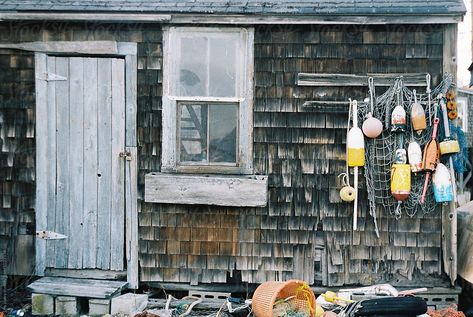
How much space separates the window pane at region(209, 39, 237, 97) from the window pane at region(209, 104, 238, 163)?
168 millimetres

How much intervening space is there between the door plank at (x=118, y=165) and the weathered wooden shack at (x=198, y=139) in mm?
12

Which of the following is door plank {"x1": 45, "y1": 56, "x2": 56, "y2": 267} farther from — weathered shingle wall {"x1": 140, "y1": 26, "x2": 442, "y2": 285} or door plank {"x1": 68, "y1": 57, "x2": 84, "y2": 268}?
weathered shingle wall {"x1": 140, "y1": 26, "x2": 442, "y2": 285}

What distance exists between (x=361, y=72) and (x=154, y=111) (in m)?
2.25

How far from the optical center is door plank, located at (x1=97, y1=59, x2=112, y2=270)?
251 inches

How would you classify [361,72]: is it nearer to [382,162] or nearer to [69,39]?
[382,162]

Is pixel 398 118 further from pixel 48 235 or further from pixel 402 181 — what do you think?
pixel 48 235

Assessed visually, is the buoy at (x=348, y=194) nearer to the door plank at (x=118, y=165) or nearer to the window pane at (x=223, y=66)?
the window pane at (x=223, y=66)

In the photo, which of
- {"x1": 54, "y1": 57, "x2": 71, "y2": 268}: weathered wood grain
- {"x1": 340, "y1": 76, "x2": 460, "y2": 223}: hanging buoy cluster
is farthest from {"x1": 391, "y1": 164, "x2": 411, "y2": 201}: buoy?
{"x1": 54, "y1": 57, "x2": 71, "y2": 268}: weathered wood grain

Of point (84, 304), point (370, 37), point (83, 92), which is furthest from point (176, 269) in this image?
point (370, 37)

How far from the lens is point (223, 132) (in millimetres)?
6336

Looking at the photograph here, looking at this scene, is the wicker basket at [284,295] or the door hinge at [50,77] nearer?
the wicker basket at [284,295]

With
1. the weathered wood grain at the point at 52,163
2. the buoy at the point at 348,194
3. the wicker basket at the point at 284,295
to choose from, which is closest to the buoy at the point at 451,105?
the buoy at the point at 348,194

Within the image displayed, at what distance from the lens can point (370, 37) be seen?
20.1 ft

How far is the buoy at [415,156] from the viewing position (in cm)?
598
